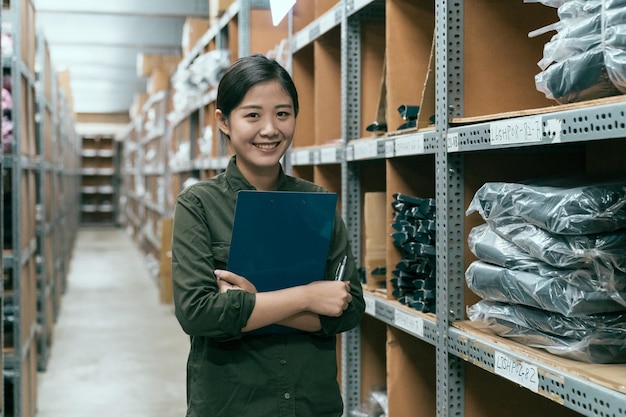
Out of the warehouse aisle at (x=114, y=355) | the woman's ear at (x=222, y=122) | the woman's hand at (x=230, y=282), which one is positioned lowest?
the warehouse aisle at (x=114, y=355)

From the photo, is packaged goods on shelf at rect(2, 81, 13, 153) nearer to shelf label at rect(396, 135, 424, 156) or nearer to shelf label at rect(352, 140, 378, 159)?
shelf label at rect(352, 140, 378, 159)

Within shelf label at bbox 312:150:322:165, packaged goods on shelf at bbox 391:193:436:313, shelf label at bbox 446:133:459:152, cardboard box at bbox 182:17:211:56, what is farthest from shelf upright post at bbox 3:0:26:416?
cardboard box at bbox 182:17:211:56

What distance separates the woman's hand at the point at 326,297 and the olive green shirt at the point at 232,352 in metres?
0.05

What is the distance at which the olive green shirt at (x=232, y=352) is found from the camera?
5.60 ft

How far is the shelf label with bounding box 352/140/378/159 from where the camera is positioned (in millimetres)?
2723

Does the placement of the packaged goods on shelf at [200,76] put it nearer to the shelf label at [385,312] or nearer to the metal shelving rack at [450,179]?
the metal shelving rack at [450,179]

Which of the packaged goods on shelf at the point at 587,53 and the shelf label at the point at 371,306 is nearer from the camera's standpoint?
the packaged goods on shelf at the point at 587,53

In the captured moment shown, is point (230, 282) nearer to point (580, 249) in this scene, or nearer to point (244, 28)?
point (580, 249)

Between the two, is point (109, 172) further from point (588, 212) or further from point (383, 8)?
point (588, 212)

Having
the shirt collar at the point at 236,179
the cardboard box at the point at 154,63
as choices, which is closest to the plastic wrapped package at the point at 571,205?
the shirt collar at the point at 236,179

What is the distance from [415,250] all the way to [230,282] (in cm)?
96

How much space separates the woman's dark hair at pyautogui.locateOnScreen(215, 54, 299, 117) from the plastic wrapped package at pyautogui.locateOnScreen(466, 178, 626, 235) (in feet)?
2.13

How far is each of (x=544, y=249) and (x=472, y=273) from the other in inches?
12.1

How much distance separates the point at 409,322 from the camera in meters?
2.43
